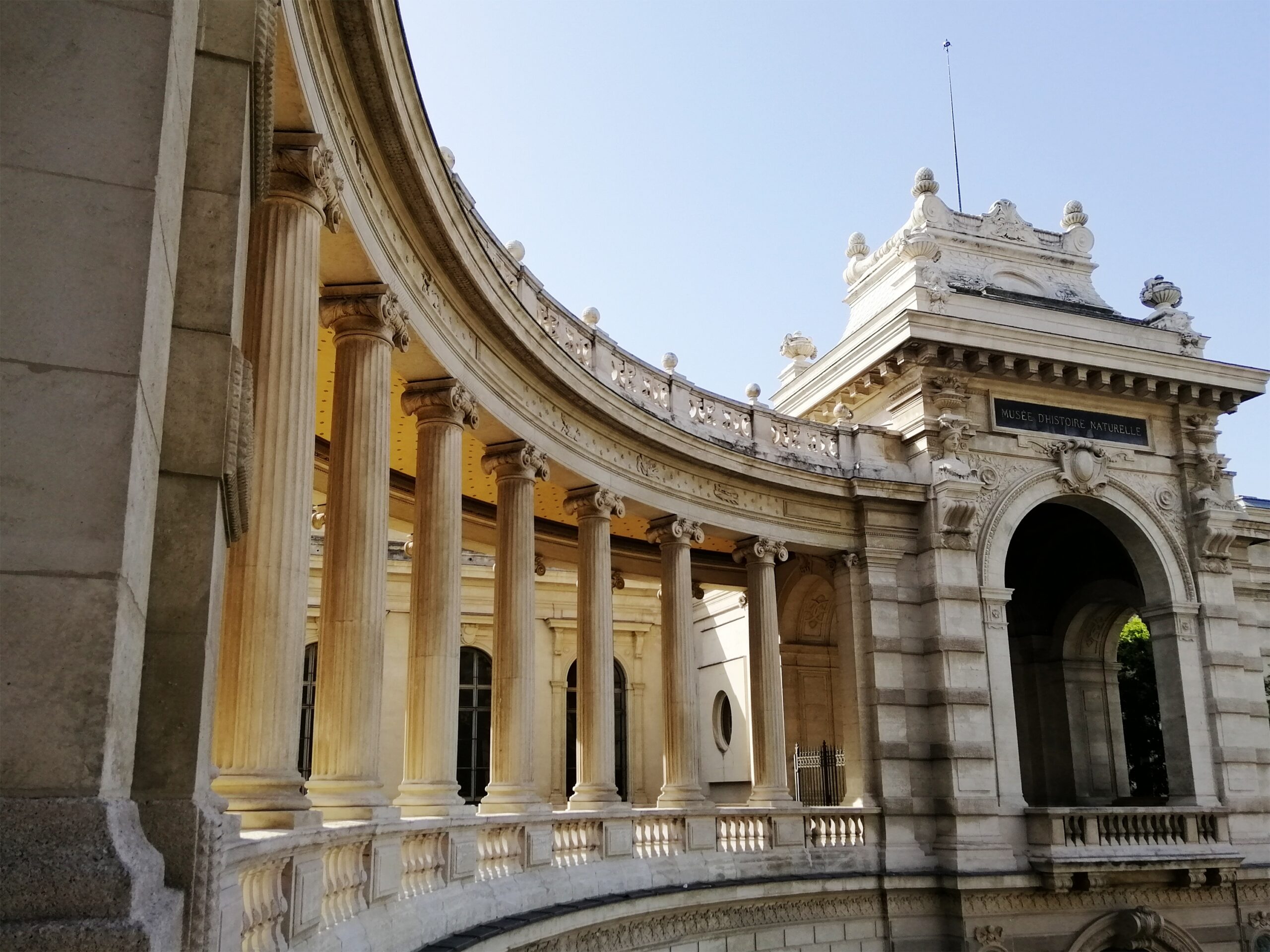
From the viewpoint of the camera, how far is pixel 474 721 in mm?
40938

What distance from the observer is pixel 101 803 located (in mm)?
5258

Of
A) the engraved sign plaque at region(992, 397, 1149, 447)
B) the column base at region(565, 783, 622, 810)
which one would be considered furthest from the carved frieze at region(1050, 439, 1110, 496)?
the column base at region(565, 783, 622, 810)

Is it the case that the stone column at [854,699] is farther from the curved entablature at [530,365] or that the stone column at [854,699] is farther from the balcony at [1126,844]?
the balcony at [1126,844]

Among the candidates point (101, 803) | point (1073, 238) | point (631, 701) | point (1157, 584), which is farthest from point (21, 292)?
point (631, 701)

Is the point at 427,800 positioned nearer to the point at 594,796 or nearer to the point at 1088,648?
the point at 594,796

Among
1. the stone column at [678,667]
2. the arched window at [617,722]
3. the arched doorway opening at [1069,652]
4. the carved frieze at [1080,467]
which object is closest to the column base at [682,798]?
the stone column at [678,667]

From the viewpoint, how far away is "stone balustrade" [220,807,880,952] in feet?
32.6

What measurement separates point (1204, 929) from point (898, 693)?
9.75 m

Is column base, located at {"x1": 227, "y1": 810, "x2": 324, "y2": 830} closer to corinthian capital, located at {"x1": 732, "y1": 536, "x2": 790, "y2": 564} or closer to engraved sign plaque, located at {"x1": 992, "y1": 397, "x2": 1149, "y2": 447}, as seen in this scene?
corinthian capital, located at {"x1": 732, "y1": 536, "x2": 790, "y2": 564}

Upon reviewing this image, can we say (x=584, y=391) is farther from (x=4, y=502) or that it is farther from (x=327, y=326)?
(x=4, y=502)

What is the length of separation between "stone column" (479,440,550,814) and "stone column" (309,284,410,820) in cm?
563

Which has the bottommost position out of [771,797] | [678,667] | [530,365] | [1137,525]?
[771,797]

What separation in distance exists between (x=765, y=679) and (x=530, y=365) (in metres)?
10.8

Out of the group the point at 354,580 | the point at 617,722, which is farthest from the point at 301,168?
the point at 617,722
